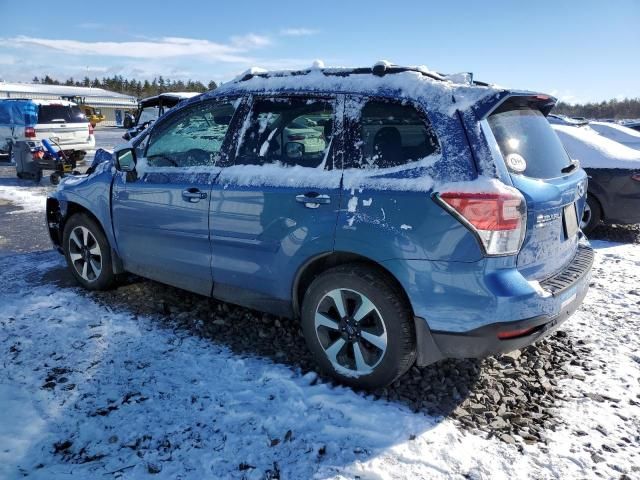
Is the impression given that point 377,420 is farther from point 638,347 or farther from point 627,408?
point 638,347

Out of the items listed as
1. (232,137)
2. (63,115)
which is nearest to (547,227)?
(232,137)

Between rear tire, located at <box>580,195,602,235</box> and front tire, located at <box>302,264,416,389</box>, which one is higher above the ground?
rear tire, located at <box>580,195,602,235</box>

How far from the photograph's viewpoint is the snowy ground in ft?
7.88

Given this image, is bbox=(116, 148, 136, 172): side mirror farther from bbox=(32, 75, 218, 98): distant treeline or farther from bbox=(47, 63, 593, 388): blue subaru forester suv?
bbox=(32, 75, 218, 98): distant treeline

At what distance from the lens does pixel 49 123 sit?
13836 millimetres

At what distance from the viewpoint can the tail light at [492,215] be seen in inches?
95.8

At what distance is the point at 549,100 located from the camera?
122 inches

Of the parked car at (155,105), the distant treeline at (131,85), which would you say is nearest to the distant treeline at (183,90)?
the distant treeline at (131,85)

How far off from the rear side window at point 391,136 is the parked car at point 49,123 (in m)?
12.9

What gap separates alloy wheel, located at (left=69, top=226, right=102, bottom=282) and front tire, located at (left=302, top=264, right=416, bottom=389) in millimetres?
2412

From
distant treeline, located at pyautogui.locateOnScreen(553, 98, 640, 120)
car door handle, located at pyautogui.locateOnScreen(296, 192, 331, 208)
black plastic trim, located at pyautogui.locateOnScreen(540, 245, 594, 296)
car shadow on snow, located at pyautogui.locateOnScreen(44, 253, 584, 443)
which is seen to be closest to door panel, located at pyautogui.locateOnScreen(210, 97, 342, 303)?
car door handle, located at pyautogui.locateOnScreen(296, 192, 331, 208)

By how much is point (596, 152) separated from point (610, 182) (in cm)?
50

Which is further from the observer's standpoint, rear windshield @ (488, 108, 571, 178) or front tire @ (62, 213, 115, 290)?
front tire @ (62, 213, 115, 290)

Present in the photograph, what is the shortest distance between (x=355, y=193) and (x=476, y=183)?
2.26 feet
